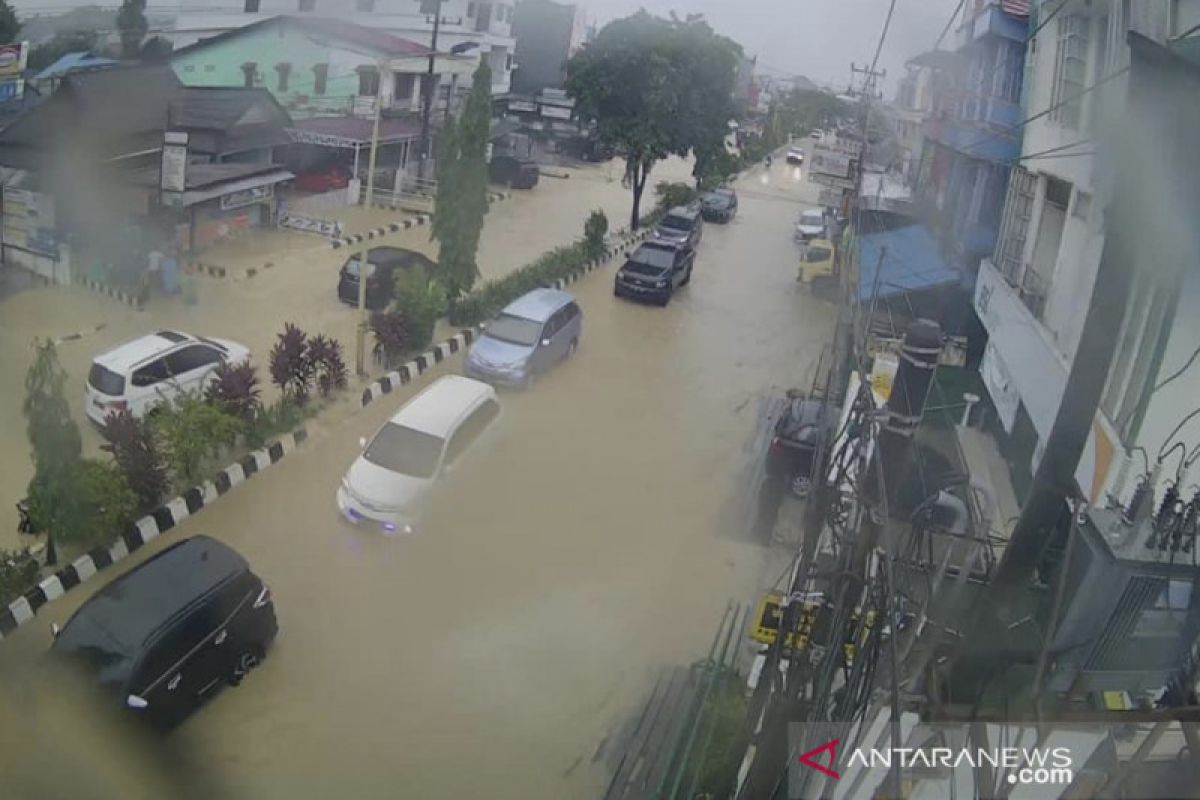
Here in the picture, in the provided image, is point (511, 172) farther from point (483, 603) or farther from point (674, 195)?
point (483, 603)

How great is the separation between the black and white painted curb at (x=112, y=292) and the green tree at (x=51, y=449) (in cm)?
375

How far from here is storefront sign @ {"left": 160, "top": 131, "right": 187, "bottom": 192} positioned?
7992 millimetres

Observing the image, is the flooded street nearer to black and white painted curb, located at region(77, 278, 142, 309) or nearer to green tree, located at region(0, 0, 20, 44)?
black and white painted curb, located at region(77, 278, 142, 309)

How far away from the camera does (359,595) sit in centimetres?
415

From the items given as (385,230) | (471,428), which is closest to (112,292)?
(471,428)

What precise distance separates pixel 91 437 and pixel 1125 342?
5248 mm

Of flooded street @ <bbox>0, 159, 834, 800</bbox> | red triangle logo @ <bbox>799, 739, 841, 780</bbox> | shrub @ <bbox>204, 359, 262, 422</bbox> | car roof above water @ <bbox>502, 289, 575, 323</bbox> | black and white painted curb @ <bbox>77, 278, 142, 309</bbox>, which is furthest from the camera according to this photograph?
black and white painted curb @ <bbox>77, 278, 142, 309</bbox>

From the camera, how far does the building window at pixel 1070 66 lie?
514cm

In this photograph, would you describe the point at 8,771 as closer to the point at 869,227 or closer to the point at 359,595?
the point at 359,595

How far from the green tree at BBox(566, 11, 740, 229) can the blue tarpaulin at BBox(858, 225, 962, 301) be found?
3.51 metres

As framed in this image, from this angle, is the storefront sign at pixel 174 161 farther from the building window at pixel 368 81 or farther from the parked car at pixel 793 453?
the parked car at pixel 793 453

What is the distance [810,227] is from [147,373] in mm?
11028

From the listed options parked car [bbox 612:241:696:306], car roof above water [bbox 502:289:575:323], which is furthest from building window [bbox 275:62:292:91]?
car roof above water [bbox 502:289:575:323]

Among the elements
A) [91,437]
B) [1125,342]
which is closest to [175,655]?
[91,437]
